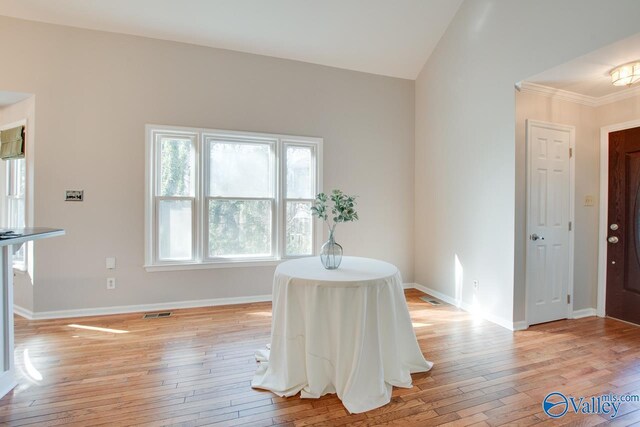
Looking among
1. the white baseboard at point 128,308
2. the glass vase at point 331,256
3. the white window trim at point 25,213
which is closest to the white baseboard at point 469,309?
the glass vase at point 331,256

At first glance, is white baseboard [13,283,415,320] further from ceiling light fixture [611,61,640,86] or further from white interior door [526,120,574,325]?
ceiling light fixture [611,61,640,86]

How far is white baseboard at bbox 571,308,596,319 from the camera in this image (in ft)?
11.0

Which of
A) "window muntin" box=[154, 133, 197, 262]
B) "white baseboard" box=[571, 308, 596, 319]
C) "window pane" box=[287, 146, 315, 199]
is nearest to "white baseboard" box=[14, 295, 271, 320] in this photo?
"window muntin" box=[154, 133, 197, 262]

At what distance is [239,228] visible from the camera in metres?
3.83

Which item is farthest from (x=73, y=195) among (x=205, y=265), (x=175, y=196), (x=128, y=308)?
(x=205, y=265)

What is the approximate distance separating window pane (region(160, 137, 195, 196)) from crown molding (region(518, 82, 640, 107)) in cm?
361

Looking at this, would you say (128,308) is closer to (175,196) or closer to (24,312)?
(24,312)

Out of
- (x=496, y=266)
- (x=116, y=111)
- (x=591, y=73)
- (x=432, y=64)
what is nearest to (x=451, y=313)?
(x=496, y=266)

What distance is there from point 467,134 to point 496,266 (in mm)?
1514

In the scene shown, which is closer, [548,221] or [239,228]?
[548,221]

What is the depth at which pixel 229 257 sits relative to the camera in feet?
12.4

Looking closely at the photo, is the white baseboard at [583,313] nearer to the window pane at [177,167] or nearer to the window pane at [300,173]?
the window pane at [300,173]

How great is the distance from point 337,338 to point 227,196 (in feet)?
8.14

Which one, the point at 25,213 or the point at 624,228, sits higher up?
the point at 25,213
